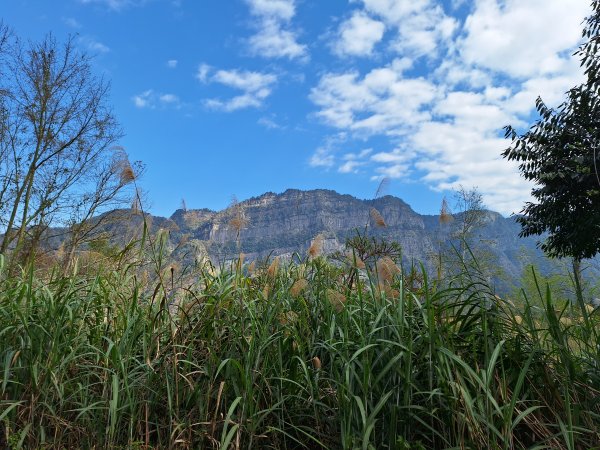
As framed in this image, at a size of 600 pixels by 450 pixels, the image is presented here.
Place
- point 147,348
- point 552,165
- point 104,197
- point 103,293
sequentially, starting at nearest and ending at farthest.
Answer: point 147,348 < point 103,293 < point 552,165 < point 104,197

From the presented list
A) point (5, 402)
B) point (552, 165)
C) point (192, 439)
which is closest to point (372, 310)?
point (192, 439)

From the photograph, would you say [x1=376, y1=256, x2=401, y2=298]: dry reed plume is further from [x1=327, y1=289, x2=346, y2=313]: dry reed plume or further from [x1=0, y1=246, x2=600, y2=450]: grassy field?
[x1=327, y1=289, x2=346, y2=313]: dry reed plume

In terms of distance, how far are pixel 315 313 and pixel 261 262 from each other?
1.02 meters

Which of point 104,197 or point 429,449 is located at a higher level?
point 104,197

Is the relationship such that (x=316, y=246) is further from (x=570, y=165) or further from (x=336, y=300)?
(x=570, y=165)

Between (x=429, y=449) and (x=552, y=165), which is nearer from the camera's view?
(x=429, y=449)

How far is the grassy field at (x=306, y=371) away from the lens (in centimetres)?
197

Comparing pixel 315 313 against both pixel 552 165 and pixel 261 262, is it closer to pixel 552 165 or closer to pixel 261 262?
pixel 261 262

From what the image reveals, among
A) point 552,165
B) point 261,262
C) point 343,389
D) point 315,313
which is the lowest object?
point 343,389

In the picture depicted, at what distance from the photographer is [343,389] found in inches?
76.5

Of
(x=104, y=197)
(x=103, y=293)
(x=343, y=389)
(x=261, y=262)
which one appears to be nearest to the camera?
Result: (x=343, y=389)

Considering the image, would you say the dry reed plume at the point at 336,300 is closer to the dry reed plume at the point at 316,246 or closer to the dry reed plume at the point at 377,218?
the dry reed plume at the point at 316,246

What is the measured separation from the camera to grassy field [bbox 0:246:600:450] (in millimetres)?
1966

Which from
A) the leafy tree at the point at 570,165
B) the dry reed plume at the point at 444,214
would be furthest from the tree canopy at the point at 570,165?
the dry reed plume at the point at 444,214
